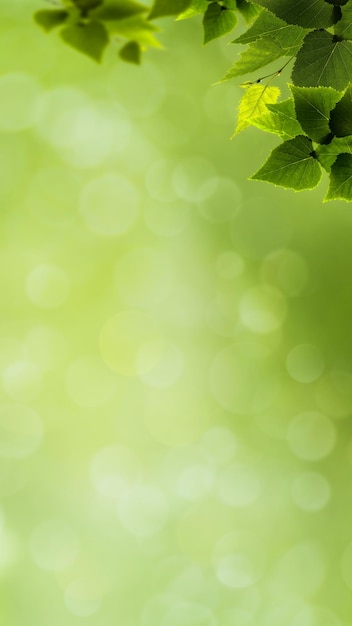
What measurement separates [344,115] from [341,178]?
0.04 meters

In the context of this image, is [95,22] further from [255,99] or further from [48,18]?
[255,99]

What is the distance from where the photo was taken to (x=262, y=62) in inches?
17.4

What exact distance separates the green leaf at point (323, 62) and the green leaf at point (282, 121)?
2 centimetres

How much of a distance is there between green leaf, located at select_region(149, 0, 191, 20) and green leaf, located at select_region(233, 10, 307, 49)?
0.15 ft

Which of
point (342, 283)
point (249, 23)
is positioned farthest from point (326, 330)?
point (249, 23)

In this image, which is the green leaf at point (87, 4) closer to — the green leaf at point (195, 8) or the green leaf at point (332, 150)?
the green leaf at point (195, 8)

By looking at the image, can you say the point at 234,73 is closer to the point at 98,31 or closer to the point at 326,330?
the point at 98,31

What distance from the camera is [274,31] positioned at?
0.43 meters

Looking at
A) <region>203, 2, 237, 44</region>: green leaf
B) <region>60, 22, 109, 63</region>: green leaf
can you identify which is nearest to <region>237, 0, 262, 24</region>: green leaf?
<region>203, 2, 237, 44</region>: green leaf

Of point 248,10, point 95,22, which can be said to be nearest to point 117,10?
point 95,22

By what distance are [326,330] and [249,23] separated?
3248 millimetres

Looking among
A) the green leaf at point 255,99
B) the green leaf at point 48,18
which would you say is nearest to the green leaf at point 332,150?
the green leaf at point 255,99

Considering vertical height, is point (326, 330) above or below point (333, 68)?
below

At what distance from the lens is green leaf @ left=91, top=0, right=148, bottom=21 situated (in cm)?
42
